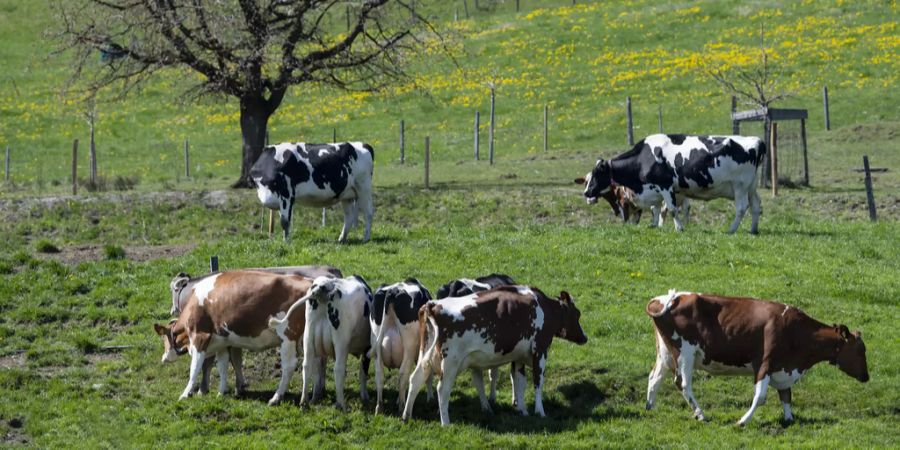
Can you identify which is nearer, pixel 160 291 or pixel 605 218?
pixel 160 291

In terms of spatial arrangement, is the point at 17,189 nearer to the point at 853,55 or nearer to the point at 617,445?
the point at 617,445

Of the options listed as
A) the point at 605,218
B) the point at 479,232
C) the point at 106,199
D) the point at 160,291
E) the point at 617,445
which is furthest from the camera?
the point at 106,199

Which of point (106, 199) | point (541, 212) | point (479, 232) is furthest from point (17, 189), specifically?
point (479, 232)

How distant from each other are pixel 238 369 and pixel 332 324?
1.81 metres

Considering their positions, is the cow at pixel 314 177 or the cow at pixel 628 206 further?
the cow at pixel 628 206

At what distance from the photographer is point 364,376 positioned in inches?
702

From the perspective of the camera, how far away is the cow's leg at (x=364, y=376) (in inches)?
699

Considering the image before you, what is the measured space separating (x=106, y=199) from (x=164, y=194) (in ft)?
5.66

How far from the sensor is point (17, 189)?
42.8 meters

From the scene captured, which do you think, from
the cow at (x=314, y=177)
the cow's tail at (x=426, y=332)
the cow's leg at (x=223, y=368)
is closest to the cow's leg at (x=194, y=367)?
the cow's leg at (x=223, y=368)

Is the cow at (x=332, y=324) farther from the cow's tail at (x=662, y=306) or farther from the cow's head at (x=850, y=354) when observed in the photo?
the cow's head at (x=850, y=354)

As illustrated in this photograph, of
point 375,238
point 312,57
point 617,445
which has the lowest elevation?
point 617,445

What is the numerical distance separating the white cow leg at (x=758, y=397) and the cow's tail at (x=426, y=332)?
4.09 meters

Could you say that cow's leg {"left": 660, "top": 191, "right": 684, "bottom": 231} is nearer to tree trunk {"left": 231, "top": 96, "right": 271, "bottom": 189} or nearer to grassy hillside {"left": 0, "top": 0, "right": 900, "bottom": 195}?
tree trunk {"left": 231, "top": 96, "right": 271, "bottom": 189}
